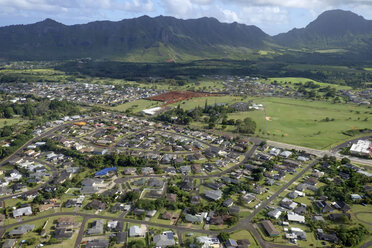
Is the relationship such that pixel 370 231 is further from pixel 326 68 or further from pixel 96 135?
pixel 326 68

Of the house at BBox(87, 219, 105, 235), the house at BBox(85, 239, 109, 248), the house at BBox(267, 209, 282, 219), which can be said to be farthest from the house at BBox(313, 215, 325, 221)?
the house at BBox(87, 219, 105, 235)

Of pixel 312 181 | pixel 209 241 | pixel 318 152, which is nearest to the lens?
pixel 209 241

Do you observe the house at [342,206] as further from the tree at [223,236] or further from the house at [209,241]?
the house at [209,241]

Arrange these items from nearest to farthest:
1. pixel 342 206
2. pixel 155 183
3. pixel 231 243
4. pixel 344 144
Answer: pixel 231 243
pixel 342 206
pixel 155 183
pixel 344 144

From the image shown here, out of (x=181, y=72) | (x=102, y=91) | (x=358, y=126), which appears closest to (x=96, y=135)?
(x=102, y=91)

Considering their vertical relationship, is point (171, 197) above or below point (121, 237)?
above

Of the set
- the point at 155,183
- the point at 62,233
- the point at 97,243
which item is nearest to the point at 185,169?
the point at 155,183

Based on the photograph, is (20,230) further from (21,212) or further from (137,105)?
(137,105)
